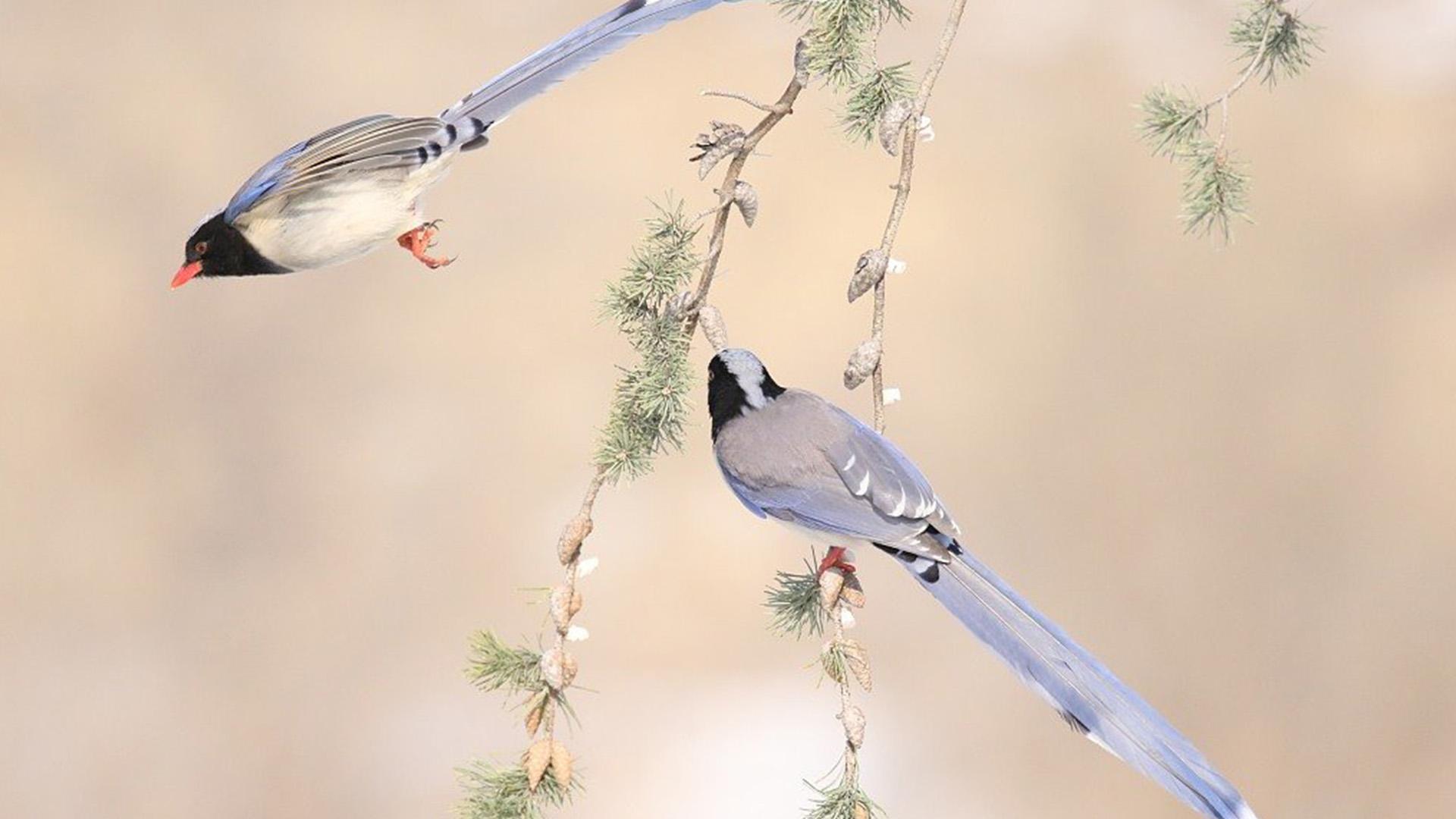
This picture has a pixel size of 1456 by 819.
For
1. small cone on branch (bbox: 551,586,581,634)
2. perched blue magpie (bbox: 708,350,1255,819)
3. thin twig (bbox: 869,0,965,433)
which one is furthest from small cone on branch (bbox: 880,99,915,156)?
small cone on branch (bbox: 551,586,581,634)

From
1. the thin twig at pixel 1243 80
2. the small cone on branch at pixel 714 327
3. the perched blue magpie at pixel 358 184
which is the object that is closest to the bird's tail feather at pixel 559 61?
the perched blue magpie at pixel 358 184

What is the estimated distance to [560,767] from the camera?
24.2 inches

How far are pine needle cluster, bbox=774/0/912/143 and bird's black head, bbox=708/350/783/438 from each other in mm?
107

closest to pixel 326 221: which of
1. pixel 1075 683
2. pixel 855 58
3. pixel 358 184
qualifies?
pixel 358 184

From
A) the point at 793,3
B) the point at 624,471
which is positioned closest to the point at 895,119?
the point at 793,3

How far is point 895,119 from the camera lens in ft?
2.11

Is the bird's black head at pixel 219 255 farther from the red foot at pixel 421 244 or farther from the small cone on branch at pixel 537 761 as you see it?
the small cone on branch at pixel 537 761

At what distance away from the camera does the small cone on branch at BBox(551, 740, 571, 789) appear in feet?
2.02

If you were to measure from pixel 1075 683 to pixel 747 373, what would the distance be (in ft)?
0.59

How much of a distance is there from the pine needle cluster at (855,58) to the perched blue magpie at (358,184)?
1.8 inches

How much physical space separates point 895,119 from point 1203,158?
16cm

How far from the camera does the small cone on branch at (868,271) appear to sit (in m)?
0.62

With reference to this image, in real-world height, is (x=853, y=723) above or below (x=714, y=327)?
below

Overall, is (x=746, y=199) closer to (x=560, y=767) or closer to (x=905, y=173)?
(x=905, y=173)
